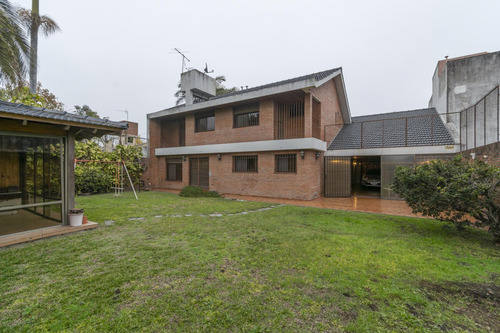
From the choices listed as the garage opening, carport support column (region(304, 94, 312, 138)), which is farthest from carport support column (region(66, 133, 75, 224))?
the garage opening

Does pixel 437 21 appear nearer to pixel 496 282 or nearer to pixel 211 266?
pixel 496 282

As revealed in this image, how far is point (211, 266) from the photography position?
3535 millimetres

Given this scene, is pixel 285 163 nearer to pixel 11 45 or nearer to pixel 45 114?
pixel 45 114

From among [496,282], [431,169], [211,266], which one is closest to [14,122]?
[211,266]

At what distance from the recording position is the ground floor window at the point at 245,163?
505 inches

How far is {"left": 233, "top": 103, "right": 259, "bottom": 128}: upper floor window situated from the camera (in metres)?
12.8

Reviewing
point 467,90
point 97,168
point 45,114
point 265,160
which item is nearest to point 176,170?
point 97,168

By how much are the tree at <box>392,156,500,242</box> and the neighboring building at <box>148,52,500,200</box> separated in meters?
5.27

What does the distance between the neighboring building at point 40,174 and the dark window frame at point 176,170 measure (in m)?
10.8

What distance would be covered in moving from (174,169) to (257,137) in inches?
313

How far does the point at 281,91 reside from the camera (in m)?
11.1

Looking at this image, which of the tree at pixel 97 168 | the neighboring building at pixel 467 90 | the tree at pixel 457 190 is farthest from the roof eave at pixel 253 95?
the tree at pixel 457 190

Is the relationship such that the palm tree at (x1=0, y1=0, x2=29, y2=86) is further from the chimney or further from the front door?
the chimney

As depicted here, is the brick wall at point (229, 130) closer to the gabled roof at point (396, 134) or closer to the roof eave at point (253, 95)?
the roof eave at point (253, 95)
